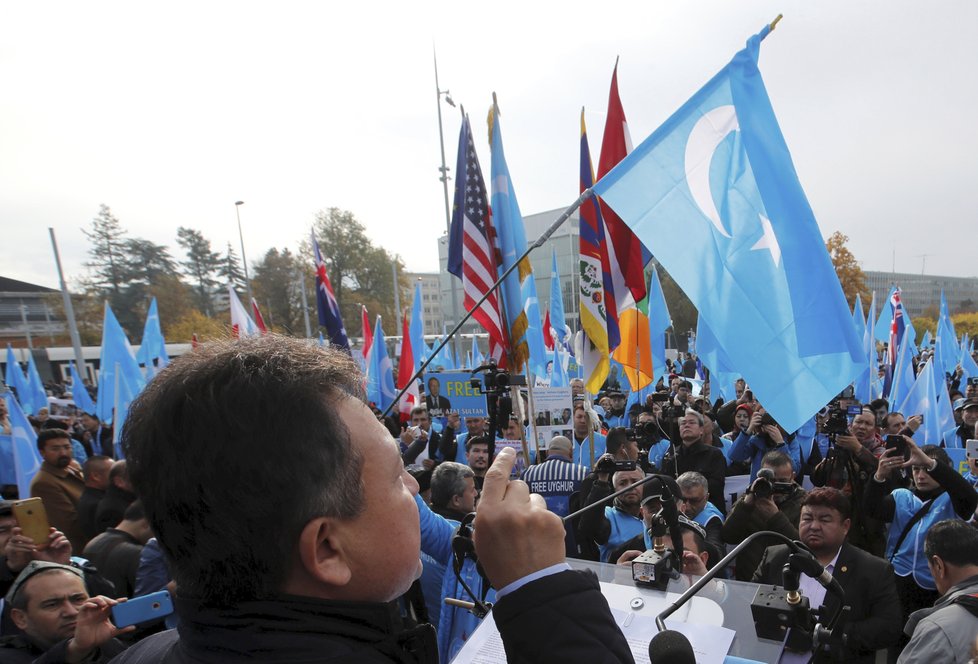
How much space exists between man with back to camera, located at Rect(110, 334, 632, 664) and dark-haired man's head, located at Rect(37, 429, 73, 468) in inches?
224

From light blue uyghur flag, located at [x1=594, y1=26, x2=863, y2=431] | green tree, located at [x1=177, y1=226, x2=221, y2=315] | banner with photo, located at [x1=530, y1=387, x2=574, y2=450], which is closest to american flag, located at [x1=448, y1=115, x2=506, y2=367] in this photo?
banner with photo, located at [x1=530, y1=387, x2=574, y2=450]

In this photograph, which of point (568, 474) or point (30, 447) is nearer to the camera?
point (568, 474)

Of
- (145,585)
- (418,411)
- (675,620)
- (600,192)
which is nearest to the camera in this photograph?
(675,620)

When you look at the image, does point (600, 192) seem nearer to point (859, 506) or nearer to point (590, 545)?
point (590, 545)

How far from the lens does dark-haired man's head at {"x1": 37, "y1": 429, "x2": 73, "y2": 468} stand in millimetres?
5250

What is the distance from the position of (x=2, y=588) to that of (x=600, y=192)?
4.46m

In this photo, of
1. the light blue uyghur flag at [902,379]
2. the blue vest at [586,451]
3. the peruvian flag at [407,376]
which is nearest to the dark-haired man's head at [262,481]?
the blue vest at [586,451]

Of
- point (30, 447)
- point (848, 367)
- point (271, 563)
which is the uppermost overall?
point (271, 563)

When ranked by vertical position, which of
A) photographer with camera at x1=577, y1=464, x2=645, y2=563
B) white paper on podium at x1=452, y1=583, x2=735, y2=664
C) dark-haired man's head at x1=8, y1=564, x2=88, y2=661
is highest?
white paper on podium at x1=452, y1=583, x2=735, y2=664

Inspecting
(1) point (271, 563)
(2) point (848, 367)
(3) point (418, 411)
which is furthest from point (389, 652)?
(3) point (418, 411)

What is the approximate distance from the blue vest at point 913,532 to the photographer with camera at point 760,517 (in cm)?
65

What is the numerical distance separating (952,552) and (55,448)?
22.8 feet

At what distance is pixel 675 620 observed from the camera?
120 centimetres

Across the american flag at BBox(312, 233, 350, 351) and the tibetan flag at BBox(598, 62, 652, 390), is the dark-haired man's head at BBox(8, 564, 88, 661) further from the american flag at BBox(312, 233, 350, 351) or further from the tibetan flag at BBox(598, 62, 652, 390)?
the american flag at BBox(312, 233, 350, 351)
